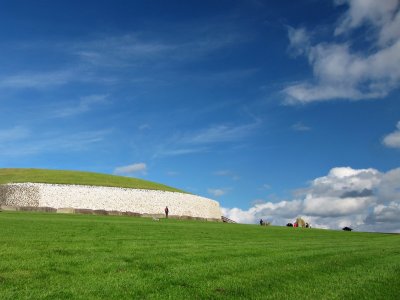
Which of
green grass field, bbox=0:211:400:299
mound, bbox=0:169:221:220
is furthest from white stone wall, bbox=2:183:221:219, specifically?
green grass field, bbox=0:211:400:299

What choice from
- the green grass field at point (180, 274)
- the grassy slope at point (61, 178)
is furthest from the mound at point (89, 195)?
the green grass field at point (180, 274)

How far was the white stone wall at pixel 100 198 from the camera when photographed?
6956cm

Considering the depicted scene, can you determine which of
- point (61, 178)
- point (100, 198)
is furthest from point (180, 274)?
point (61, 178)

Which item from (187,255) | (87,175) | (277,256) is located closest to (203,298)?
(187,255)

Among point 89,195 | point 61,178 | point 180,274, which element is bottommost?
point 180,274

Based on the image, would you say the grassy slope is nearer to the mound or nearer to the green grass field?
the mound

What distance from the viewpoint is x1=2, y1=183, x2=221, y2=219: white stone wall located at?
2739 inches

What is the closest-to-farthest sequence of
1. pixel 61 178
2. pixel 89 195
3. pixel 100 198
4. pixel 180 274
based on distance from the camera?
pixel 180 274, pixel 89 195, pixel 100 198, pixel 61 178

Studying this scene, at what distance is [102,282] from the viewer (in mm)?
10492

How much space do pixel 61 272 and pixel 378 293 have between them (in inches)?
304

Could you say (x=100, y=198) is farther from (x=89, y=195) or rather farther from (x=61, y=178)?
(x=61, y=178)

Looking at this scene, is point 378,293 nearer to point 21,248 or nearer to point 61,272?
point 61,272

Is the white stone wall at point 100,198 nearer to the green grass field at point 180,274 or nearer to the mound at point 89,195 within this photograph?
the mound at point 89,195

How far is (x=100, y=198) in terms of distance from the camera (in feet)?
238
